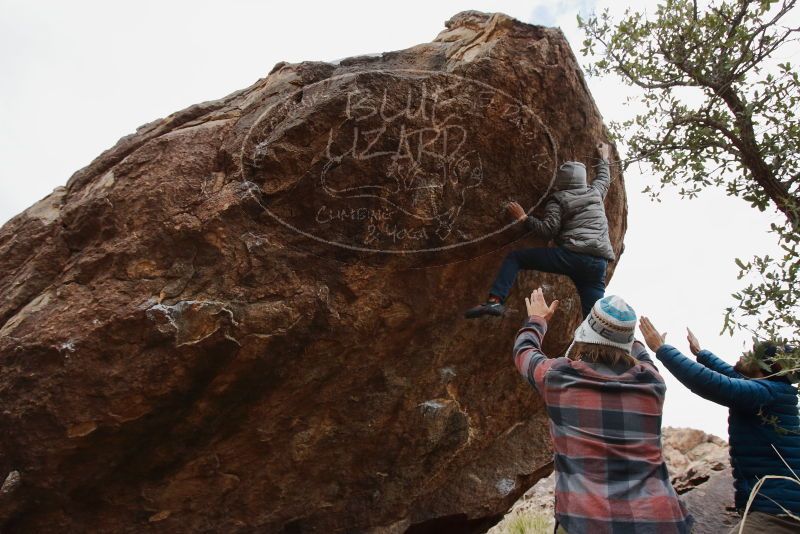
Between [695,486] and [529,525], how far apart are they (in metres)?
4.04

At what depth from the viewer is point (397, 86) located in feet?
18.6

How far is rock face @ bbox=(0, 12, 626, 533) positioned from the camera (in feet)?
16.8

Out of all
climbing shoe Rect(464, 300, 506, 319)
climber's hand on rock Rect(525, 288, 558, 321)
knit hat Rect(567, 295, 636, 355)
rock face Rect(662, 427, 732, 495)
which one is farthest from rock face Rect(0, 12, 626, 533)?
rock face Rect(662, 427, 732, 495)

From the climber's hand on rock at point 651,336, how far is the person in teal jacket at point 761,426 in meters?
0.27

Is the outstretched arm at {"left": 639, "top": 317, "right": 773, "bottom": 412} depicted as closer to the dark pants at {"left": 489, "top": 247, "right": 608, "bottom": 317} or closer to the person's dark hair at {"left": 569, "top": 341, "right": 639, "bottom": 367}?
the person's dark hair at {"left": 569, "top": 341, "right": 639, "bottom": 367}

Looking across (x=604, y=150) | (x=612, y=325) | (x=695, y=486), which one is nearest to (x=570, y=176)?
(x=604, y=150)

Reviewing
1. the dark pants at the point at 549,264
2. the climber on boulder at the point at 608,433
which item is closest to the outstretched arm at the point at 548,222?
the dark pants at the point at 549,264

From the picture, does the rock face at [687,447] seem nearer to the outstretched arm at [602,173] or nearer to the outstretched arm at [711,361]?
the outstretched arm at [711,361]

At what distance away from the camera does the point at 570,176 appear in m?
6.27

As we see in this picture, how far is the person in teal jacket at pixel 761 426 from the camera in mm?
4398

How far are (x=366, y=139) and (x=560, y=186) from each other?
85.8 inches

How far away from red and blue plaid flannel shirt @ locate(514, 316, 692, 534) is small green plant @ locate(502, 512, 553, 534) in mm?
7290

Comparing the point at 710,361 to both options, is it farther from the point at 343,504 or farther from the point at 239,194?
the point at 239,194

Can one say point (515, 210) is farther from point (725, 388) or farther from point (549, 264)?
point (725, 388)
